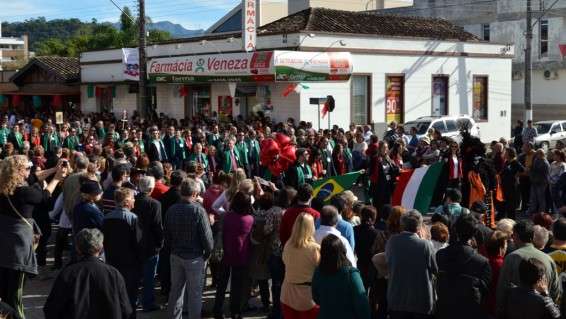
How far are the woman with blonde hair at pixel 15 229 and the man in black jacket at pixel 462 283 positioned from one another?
13.3 feet

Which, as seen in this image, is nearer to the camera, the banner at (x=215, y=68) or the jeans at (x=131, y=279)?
the jeans at (x=131, y=279)

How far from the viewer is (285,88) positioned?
25812 mm

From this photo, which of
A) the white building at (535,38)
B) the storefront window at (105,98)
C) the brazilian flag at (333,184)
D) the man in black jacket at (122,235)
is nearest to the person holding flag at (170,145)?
the brazilian flag at (333,184)

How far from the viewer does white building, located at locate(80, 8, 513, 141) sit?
25.5 meters

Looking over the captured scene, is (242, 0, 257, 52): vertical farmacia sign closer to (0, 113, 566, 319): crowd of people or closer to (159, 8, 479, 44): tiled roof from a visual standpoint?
(159, 8, 479, 44): tiled roof

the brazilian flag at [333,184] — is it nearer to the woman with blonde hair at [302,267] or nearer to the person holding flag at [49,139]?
the woman with blonde hair at [302,267]

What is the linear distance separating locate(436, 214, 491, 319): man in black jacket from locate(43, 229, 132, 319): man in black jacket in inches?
103

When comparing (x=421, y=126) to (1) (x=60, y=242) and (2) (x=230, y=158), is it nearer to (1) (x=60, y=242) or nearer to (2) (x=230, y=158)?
(2) (x=230, y=158)

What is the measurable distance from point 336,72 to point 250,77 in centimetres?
306

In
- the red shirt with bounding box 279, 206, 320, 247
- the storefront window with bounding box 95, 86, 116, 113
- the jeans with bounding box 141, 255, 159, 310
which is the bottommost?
the jeans with bounding box 141, 255, 159, 310

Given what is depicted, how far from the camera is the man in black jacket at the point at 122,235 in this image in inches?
297

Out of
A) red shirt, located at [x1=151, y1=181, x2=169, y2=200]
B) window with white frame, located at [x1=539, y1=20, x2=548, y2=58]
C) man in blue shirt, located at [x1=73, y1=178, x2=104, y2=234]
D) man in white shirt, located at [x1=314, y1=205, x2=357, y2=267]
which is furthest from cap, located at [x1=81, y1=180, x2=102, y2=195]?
window with white frame, located at [x1=539, y1=20, x2=548, y2=58]

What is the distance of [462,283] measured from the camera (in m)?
5.97

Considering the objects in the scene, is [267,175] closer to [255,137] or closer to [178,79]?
[255,137]
